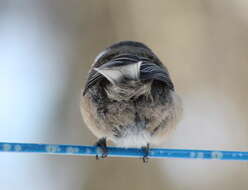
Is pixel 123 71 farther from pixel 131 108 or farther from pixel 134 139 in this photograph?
pixel 134 139

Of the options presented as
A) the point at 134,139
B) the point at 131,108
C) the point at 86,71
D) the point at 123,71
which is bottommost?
the point at 134,139

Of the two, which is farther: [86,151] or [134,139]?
[134,139]

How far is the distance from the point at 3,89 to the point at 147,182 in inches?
72.5

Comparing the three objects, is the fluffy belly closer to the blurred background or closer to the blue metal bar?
the blue metal bar

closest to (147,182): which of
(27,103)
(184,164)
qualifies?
(184,164)

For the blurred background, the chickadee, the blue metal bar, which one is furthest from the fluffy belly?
the blurred background

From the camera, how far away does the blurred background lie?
184 inches

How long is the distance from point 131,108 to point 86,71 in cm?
234

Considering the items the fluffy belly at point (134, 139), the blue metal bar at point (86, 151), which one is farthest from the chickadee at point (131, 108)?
the blue metal bar at point (86, 151)

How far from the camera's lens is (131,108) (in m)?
2.79

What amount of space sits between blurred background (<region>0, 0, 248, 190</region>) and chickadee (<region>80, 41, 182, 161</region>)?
5.69ft

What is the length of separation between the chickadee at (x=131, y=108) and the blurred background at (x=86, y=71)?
68.3 inches

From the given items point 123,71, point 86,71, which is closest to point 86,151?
point 123,71

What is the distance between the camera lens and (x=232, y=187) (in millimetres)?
4762
